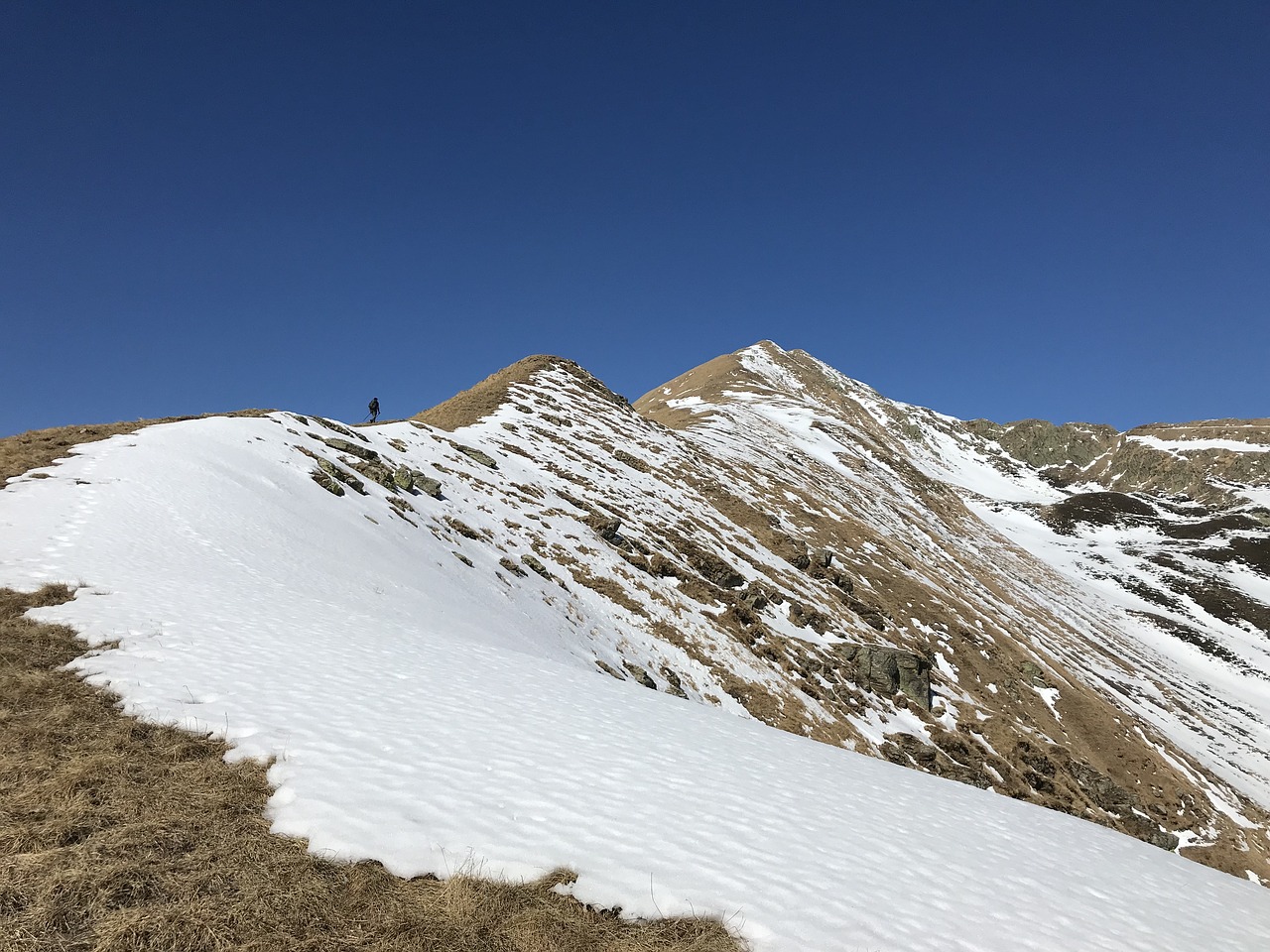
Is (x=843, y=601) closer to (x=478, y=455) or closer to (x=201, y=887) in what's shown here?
(x=478, y=455)

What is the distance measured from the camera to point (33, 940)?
377 cm

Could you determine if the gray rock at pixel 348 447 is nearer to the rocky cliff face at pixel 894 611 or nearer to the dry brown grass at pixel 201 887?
the rocky cliff face at pixel 894 611

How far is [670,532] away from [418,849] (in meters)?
31.0

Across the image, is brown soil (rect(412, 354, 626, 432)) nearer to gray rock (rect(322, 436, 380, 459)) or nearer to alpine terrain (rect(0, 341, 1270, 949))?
alpine terrain (rect(0, 341, 1270, 949))

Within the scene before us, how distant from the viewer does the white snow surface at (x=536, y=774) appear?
19.1 feet

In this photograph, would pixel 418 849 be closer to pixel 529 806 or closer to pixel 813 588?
pixel 529 806

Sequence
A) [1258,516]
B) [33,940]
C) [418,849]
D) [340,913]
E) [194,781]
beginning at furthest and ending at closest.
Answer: [1258,516] < [194,781] < [418,849] < [340,913] < [33,940]

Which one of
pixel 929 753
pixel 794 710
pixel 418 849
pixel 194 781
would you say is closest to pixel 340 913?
pixel 418 849

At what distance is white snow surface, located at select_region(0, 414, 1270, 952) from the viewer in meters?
5.83

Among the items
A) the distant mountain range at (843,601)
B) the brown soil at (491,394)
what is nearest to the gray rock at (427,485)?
the distant mountain range at (843,601)

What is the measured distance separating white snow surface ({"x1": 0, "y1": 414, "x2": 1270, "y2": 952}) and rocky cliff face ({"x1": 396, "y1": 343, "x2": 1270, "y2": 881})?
9575 millimetres

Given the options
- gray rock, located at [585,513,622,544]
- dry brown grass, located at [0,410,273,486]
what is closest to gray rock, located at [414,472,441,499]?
gray rock, located at [585,513,622,544]

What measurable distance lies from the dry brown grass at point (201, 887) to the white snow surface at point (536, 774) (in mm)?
376

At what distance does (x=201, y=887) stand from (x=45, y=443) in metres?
23.4
